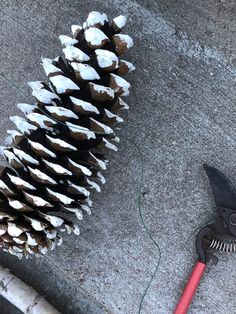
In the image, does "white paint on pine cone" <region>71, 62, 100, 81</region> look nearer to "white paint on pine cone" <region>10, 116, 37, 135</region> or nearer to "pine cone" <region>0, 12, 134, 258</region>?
"pine cone" <region>0, 12, 134, 258</region>

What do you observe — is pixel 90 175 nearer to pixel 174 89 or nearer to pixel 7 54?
pixel 174 89

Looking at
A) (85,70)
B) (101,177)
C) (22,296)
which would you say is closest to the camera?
(85,70)

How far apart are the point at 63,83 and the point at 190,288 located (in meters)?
0.53

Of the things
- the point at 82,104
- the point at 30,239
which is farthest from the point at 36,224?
the point at 82,104

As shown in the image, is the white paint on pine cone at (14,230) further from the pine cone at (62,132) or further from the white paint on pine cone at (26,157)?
the white paint on pine cone at (26,157)

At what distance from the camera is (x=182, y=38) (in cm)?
123

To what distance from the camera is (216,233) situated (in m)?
1.21

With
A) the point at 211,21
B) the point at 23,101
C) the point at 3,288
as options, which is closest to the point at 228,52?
the point at 211,21

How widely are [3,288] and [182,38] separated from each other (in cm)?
73

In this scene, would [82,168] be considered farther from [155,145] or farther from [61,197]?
[155,145]

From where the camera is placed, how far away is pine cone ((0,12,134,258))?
3.50ft

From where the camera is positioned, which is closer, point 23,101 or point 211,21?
point 211,21

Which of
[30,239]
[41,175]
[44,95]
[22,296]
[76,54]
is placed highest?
[76,54]

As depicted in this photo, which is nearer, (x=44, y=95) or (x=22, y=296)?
(x=44, y=95)
